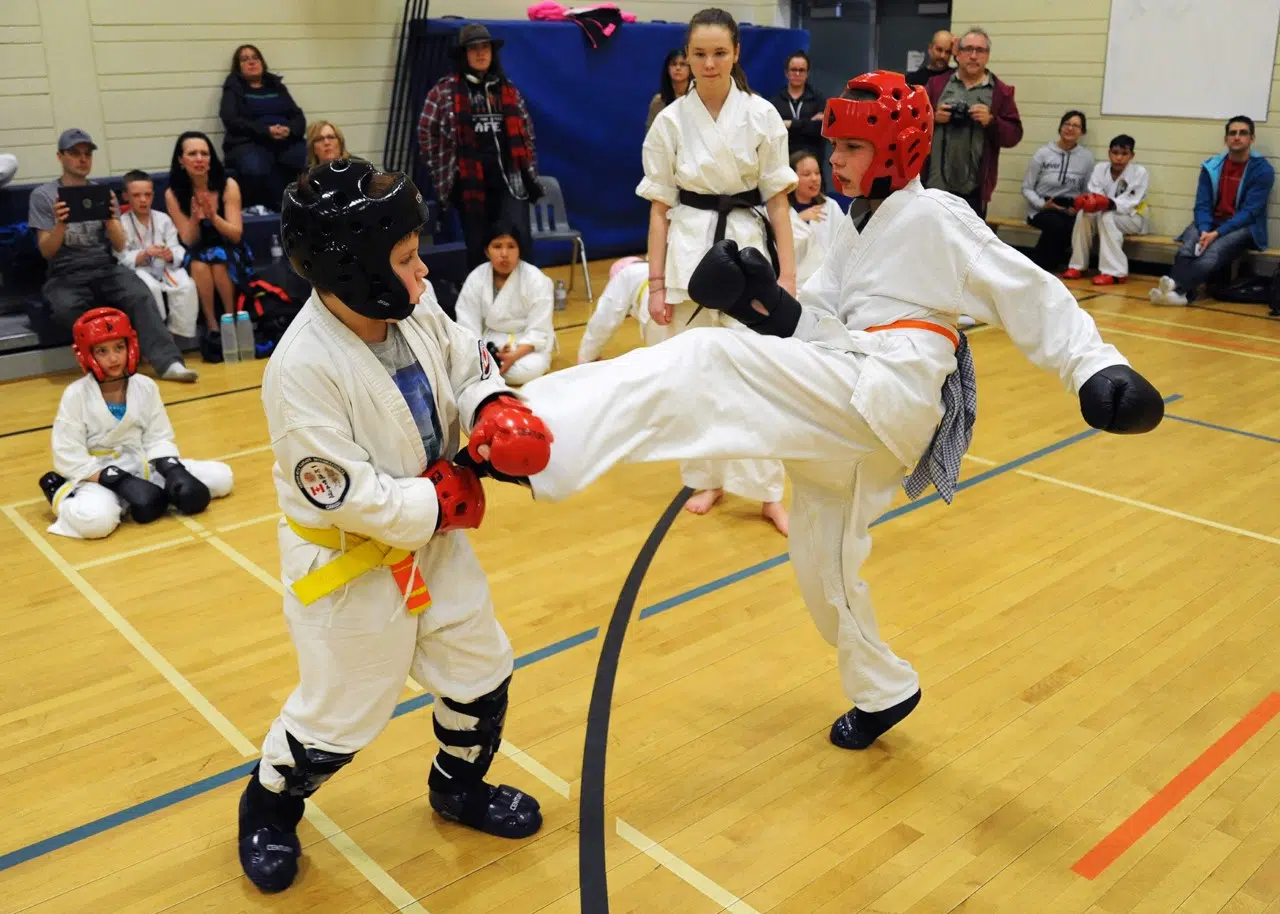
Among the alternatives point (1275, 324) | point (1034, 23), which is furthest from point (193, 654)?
point (1034, 23)

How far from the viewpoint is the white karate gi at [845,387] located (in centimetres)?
228

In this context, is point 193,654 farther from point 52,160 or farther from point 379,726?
point 52,160

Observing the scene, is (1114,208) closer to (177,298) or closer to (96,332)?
(177,298)

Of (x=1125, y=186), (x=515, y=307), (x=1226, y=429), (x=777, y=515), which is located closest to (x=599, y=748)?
(x=777, y=515)

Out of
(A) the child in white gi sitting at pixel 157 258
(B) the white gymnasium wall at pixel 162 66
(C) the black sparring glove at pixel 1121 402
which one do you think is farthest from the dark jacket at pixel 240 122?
(C) the black sparring glove at pixel 1121 402

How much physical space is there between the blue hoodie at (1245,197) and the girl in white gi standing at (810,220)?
13.6ft

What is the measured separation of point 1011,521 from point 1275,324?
4995 mm

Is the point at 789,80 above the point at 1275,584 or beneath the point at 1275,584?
above

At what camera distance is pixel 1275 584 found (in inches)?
165

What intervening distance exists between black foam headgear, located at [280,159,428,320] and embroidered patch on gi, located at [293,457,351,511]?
1.02 ft

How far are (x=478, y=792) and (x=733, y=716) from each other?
898mm

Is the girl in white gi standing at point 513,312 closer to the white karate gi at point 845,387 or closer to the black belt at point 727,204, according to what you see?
the black belt at point 727,204

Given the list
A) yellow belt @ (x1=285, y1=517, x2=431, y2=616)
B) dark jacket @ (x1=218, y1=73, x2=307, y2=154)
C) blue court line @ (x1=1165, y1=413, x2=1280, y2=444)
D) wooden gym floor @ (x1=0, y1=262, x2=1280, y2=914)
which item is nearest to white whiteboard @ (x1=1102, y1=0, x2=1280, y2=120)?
blue court line @ (x1=1165, y1=413, x2=1280, y2=444)

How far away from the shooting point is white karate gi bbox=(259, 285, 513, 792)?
2.25 metres
